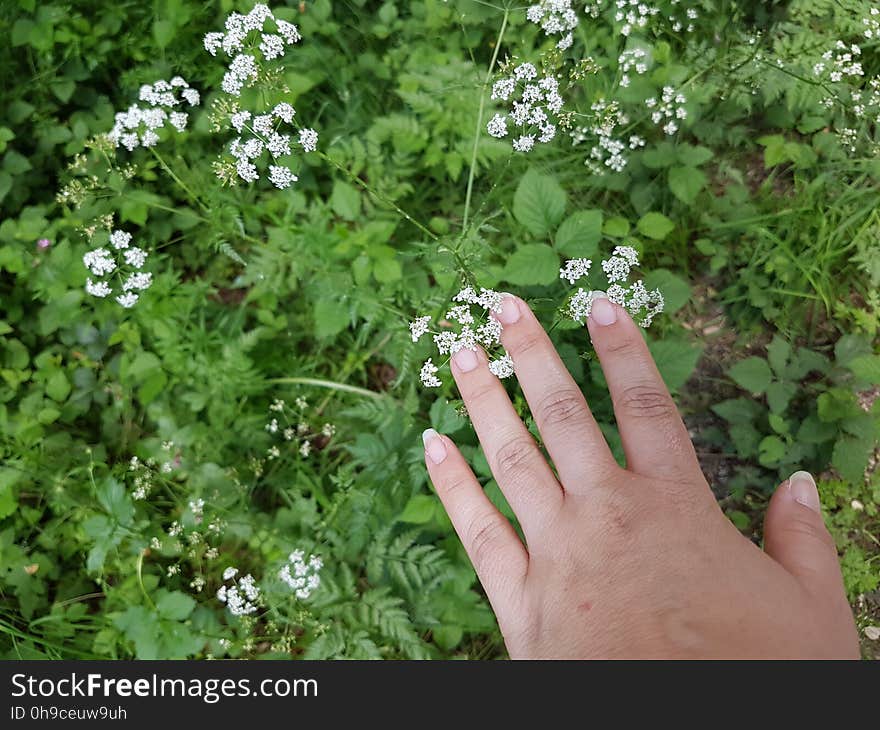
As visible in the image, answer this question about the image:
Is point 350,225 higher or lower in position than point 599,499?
lower

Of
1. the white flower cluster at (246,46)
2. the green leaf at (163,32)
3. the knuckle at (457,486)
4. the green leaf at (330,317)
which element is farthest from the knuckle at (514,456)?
the green leaf at (163,32)

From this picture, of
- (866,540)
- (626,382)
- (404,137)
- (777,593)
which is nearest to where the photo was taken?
(777,593)

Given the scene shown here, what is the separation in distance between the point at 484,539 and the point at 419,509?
2.49 ft

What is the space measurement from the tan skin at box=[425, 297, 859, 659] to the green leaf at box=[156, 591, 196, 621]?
1.62 m

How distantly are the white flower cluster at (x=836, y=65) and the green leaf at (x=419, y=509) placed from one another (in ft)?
9.20

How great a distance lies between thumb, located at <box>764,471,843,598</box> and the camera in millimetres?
1864

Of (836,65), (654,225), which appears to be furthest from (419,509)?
(836,65)

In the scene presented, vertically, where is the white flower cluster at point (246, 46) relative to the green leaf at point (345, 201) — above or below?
above

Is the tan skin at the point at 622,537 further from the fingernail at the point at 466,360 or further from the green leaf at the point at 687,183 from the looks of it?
the green leaf at the point at 687,183

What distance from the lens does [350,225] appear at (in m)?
3.70

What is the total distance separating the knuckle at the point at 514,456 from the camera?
2.07 meters
